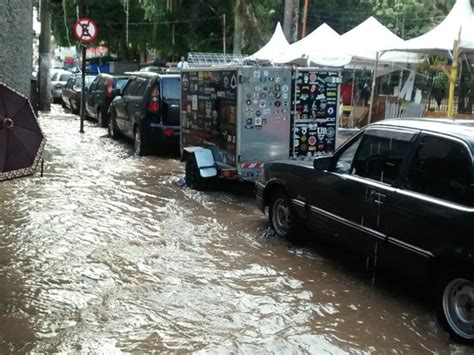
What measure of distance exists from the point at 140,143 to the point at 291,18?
31.1 ft

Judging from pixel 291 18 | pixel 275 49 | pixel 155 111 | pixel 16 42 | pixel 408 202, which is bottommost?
pixel 408 202

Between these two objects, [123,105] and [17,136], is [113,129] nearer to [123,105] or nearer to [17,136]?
[123,105]

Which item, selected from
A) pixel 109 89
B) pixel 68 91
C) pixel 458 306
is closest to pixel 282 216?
pixel 458 306

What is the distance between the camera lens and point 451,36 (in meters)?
13.4

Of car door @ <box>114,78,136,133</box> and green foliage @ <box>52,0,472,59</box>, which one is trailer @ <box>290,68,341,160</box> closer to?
car door @ <box>114,78,136,133</box>

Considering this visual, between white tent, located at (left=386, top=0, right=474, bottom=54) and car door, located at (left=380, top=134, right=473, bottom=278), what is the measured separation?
9344 mm

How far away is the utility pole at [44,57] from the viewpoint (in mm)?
22406

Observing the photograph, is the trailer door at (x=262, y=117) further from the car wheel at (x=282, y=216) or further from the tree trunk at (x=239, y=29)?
the tree trunk at (x=239, y=29)

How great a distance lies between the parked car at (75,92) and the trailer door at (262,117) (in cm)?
1454

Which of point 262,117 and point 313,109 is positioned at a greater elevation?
point 313,109

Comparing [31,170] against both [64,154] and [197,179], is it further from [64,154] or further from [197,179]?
→ [64,154]

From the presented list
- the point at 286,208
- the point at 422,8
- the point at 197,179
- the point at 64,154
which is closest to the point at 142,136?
the point at 64,154

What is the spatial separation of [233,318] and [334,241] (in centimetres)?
161

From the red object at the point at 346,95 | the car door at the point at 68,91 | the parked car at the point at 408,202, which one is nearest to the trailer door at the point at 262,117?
the parked car at the point at 408,202
